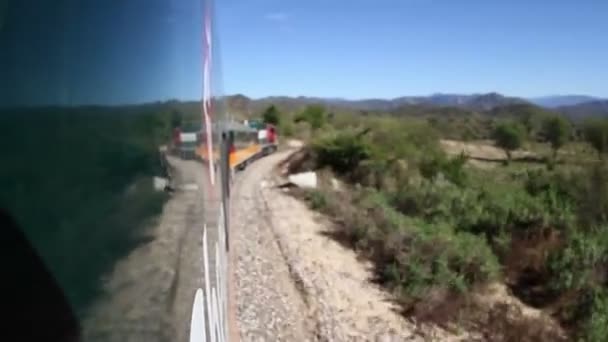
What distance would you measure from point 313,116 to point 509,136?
1973 centimetres

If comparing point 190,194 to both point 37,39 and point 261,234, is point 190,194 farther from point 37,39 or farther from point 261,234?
point 261,234

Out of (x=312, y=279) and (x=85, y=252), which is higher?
(x=85, y=252)

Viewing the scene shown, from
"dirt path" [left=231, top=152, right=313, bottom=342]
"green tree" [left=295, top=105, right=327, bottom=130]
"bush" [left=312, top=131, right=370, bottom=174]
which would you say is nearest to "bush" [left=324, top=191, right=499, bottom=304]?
"dirt path" [left=231, top=152, right=313, bottom=342]

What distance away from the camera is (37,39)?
791 millimetres

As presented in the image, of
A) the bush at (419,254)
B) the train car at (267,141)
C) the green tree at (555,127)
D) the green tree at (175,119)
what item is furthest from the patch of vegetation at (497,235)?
the green tree at (555,127)

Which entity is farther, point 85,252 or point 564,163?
point 564,163

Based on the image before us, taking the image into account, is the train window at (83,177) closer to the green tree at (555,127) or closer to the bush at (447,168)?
the bush at (447,168)

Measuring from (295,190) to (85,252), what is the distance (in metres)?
25.9

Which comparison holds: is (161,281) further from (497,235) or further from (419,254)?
(497,235)

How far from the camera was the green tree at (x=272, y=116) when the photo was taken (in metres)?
71.0

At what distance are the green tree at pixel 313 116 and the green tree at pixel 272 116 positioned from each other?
8.55ft

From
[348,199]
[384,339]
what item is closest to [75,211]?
[384,339]

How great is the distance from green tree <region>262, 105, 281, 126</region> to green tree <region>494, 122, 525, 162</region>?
70.0 ft

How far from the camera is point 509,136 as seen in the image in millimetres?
66062
